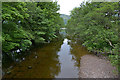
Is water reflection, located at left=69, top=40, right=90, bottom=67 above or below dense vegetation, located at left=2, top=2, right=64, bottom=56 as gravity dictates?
below

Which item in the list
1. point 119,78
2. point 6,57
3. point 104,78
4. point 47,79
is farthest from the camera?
point 6,57

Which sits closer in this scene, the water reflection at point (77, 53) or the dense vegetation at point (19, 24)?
the dense vegetation at point (19, 24)

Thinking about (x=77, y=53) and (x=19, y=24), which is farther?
(x=77, y=53)

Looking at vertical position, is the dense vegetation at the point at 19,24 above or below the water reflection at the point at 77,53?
above

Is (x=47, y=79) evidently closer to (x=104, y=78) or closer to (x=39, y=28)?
(x=104, y=78)

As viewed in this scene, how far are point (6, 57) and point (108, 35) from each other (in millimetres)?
10685

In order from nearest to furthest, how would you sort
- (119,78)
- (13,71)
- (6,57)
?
1. (119,78)
2. (13,71)
3. (6,57)

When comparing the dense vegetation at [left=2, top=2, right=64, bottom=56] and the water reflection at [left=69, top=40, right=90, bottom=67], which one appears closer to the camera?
the dense vegetation at [left=2, top=2, right=64, bottom=56]

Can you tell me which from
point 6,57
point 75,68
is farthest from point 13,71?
point 75,68

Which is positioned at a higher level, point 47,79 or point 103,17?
point 103,17

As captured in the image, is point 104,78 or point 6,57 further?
point 6,57

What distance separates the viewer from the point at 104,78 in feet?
19.4

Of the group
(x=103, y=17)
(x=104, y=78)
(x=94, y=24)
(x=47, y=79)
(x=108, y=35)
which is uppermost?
(x=103, y=17)

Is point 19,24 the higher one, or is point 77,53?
point 19,24
